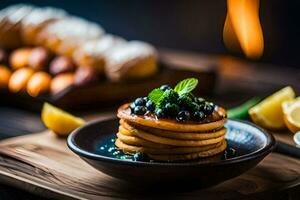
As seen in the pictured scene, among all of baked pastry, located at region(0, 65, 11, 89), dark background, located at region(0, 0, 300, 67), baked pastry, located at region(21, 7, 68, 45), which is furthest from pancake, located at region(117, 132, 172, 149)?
dark background, located at region(0, 0, 300, 67)

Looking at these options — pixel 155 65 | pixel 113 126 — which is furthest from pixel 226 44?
pixel 113 126

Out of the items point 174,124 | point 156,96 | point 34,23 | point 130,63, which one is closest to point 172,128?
point 174,124

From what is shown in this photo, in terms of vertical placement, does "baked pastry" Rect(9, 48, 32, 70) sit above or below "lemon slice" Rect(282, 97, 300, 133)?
below

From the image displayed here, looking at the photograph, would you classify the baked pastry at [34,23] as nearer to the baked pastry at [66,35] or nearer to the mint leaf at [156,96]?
the baked pastry at [66,35]

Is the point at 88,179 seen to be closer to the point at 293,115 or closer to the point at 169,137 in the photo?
the point at 169,137

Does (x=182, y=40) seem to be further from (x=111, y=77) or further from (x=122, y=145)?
(x=122, y=145)

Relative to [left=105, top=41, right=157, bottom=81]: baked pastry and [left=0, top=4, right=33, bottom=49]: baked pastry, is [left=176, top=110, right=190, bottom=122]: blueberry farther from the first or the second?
[left=0, top=4, right=33, bottom=49]: baked pastry

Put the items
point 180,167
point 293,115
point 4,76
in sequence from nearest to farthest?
point 180,167
point 293,115
point 4,76
